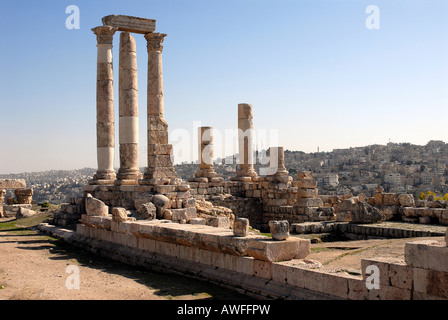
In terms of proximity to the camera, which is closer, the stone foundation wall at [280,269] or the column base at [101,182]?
the stone foundation wall at [280,269]

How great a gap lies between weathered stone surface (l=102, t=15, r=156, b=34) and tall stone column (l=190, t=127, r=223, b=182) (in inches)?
218

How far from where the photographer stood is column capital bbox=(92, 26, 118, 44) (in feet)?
57.3

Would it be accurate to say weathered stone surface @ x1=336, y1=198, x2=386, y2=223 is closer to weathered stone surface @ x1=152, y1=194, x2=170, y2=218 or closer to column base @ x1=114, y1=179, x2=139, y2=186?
weathered stone surface @ x1=152, y1=194, x2=170, y2=218

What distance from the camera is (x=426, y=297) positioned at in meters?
5.84

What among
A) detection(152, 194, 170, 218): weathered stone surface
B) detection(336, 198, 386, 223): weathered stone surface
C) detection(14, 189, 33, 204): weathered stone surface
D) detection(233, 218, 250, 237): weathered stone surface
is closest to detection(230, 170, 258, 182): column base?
detection(336, 198, 386, 223): weathered stone surface

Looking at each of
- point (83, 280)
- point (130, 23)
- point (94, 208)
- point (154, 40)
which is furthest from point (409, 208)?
point (83, 280)

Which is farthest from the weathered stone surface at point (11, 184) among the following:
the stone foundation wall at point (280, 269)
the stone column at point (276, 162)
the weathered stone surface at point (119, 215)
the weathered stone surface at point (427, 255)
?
the weathered stone surface at point (427, 255)

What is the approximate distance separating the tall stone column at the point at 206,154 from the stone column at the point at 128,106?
4.52 m

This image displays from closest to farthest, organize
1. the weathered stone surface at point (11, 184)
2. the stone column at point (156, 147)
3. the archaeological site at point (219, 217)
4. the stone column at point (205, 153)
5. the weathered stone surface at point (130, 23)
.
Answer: the archaeological site at point (219, 217)
the stone column at point (156, 147)
the weathered stone surface at point (130, 23)
the stone column at point (205, 153)
the weathered stone surface at point (11, 184)

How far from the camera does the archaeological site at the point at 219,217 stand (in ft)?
21.5

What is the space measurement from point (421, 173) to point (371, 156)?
20685 millimetres

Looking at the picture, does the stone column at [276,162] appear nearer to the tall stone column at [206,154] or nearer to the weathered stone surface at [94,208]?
the tall stone column at [206,154]

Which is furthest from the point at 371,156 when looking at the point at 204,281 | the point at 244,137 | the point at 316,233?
the point at 204,281
